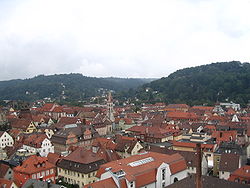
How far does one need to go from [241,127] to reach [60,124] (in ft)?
187

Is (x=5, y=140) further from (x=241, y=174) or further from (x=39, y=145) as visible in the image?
(x=241, y=174)

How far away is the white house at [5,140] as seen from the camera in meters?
73.9

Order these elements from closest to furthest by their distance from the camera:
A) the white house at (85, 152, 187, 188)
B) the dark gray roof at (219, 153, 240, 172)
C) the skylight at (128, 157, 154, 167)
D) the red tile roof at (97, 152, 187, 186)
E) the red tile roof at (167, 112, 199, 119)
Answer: the white house at (85, 152, 187, 188) < the red tile roof at (97, 152, 187, 186) < the skylight at (128, 157, 154, 167) < the dark gray roof at (219, 153, 240, 172) < the red tile roof at (167, 112, 199, 119)

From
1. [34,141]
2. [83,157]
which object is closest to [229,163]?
[83,157]

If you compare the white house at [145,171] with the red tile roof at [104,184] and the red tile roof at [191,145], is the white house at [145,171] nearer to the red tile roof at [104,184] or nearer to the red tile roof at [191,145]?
the red tile roof at [104,184]

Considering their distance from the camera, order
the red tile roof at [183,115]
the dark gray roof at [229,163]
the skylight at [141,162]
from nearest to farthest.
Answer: the skylight at [141,162] → the dark gray roof at [229,163] → the red tile roof at [183,115]

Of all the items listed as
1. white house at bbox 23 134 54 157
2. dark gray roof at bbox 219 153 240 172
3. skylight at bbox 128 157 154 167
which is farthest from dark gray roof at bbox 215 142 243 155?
white house at bbox 23 134 54 157

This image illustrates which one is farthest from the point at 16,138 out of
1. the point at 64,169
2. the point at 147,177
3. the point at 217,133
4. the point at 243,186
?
the point at 243,186

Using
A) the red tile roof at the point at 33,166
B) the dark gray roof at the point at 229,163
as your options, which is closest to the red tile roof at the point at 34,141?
the red tile roof at the point at 33,166

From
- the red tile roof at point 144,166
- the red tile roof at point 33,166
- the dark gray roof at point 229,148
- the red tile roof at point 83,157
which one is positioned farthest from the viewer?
the dark gray roof at point 229,148

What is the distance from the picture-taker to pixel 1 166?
49.9 metres

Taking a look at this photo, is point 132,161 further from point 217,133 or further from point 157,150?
point 217,133

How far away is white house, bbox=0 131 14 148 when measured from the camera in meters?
73.9

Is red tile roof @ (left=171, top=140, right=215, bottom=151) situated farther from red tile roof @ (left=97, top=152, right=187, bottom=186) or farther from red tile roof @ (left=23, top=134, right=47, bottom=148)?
red tile roof @ (left=23, top=134, right=47, bottom=148)
